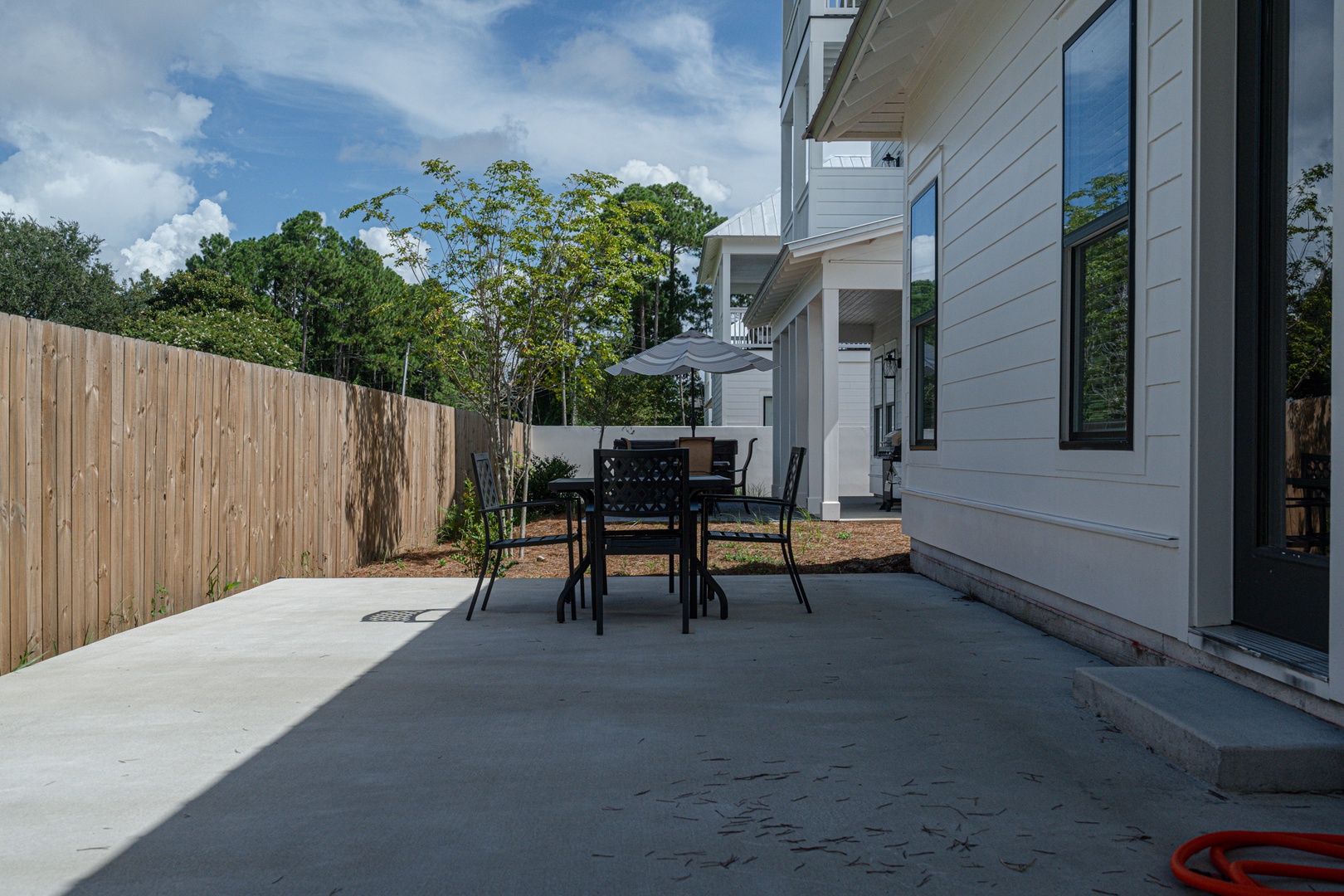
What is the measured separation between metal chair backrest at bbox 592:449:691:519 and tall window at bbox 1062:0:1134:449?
85.0 inches

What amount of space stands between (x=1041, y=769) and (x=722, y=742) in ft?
Result: 3.42

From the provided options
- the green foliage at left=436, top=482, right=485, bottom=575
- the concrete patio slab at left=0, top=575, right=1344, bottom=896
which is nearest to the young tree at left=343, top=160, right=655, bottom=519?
the green foliage at left=436, top=482, right=485, bottom=575

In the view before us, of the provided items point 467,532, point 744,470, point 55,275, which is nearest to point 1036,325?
point 467,532

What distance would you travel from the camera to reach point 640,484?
5785 mm

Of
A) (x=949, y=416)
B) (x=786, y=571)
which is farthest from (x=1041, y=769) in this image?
(x=786, y=571)

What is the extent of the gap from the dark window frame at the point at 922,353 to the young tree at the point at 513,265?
2.74 meters

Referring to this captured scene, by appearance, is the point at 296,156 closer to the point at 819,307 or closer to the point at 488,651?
the point at 819,307

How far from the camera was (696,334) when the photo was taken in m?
Result: 11.9

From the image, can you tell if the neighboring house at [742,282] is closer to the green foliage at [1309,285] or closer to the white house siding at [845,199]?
the white house siding at [845,199]

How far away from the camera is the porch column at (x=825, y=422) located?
39.9 ft

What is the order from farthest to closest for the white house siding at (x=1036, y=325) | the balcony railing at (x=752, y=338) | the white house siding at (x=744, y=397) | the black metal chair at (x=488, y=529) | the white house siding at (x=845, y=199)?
the balcony railing at (x=752, y=338), the white house siding at (x=744, y=397), the white house siding at (x=845, y=199), the black metal chair at (x=488, y=529), the white house siding at (x=1036, y=325)

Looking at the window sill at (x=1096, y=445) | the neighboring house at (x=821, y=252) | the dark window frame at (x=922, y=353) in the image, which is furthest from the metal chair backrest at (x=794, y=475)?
the neighboring house at (x=821, y=252)

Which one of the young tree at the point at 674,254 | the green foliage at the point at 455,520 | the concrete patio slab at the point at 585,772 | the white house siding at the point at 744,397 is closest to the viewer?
the concrete patio slab at the point at 585,772

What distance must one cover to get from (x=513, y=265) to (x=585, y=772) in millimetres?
6809
